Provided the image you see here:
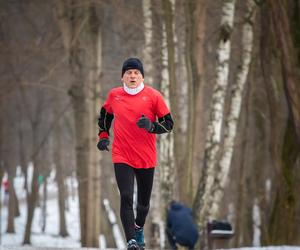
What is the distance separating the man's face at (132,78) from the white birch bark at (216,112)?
7277 mm

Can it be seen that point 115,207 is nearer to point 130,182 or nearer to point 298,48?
point 298,48

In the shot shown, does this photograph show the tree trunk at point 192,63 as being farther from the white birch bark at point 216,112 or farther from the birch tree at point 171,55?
the white birch bark at point 216,112

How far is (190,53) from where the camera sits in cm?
1338

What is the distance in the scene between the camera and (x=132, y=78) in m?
5.53

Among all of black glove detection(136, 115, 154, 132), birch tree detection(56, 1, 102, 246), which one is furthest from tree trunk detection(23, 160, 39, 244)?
black glove detection(136, 115, 154, 132)

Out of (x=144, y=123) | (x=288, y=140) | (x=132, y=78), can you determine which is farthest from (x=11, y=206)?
(x=144, y=123)

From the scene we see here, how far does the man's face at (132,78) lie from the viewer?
5.53 m

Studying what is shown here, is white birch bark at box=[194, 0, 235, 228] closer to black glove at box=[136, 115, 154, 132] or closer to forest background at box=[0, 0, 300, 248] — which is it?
forest background at box=[0, 0, 300, 248]

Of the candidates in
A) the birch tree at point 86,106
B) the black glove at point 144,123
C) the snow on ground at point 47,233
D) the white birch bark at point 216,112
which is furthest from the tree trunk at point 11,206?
the black glove at point 144,123

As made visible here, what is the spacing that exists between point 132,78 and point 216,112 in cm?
751

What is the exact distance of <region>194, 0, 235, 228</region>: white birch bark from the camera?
12.6 metres

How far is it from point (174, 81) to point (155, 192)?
2.53 meters

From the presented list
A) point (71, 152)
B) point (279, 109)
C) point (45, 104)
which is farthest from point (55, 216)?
point (279, 109)

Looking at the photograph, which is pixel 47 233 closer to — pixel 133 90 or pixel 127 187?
pixel 127 187
